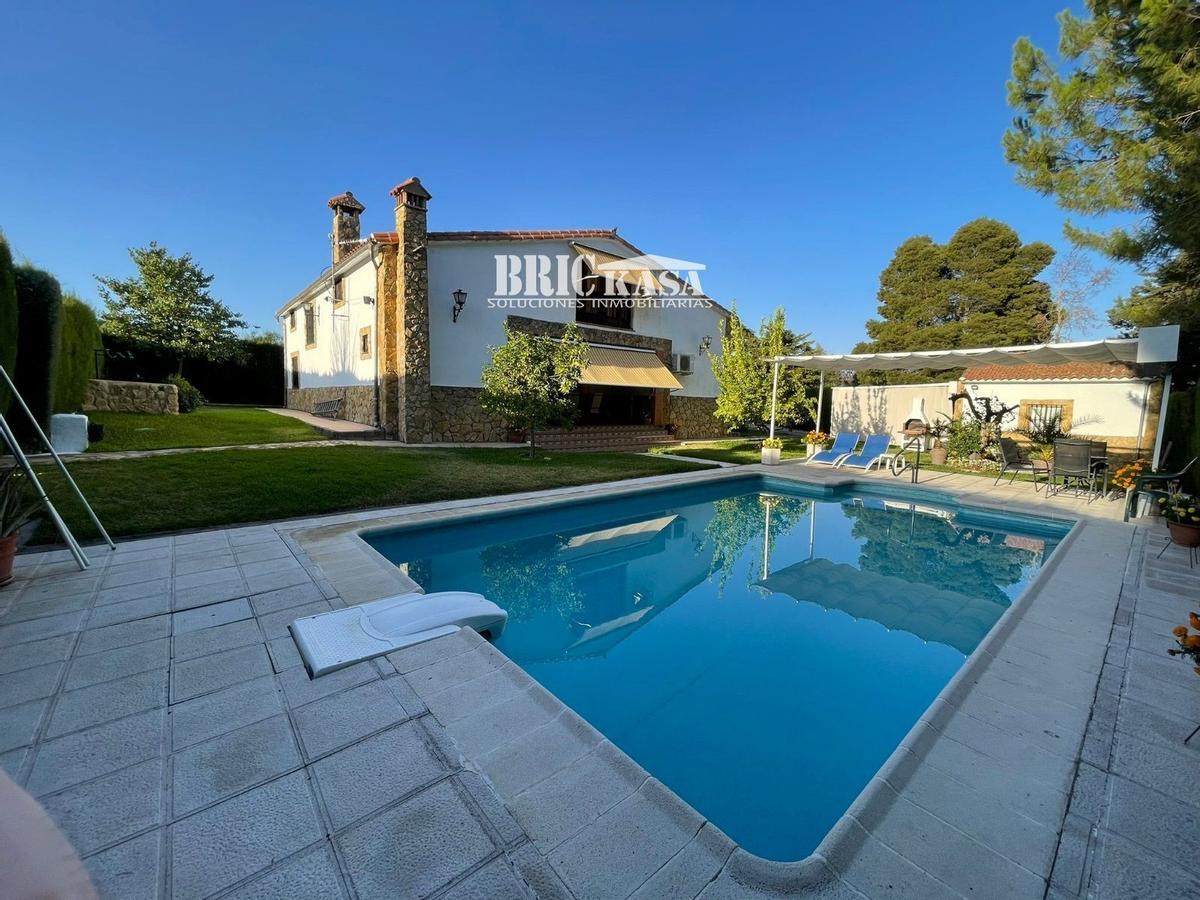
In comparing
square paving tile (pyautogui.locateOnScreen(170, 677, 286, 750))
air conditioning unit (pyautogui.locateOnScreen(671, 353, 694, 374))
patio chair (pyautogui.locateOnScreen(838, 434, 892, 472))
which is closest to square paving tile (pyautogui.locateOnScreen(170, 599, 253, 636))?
square paving tile (pyautogui.locateOnScreen(170, 677, 286, 750))

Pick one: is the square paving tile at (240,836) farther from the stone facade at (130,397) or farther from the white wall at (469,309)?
the stone facade at (130,397)

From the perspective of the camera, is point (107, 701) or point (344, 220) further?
point (344, 220)

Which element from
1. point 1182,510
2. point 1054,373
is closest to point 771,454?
point 1182,510

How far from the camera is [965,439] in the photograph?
1798 centimetres

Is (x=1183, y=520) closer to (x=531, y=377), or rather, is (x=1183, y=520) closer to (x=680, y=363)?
(x=531, y=377)

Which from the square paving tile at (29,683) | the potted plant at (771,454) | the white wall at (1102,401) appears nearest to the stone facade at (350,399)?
the potted plant at (771,454)

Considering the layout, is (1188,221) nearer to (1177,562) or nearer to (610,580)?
(1177,562)

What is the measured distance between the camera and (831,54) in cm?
1573

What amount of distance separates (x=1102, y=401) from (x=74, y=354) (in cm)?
3709

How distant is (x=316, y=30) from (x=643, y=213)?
14845 millimetres

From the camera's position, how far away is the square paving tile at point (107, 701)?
10.6 feet

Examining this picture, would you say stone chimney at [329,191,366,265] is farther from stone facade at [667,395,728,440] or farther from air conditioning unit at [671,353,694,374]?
stone facade at [667,395,728,440]

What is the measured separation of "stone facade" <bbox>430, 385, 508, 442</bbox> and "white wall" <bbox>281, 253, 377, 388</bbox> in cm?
324

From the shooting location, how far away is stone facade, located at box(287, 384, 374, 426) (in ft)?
68.8
